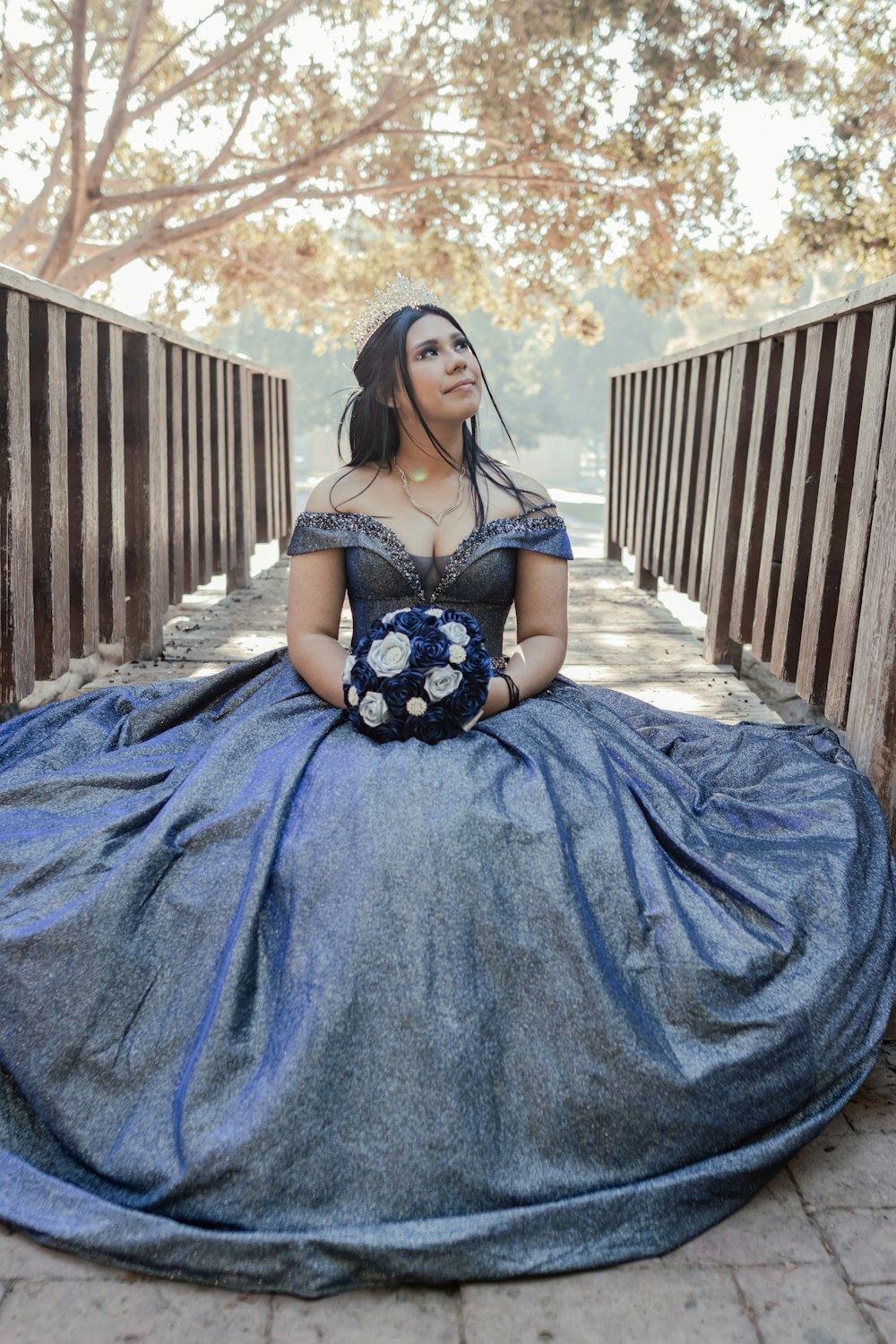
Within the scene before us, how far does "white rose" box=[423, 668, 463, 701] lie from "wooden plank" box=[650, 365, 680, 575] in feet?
16.7

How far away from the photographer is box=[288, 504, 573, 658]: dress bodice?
9.62 ft

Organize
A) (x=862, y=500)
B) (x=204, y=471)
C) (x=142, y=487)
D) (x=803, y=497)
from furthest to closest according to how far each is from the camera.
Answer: (x=204, y=471)
(x=142, y=487)
(x=803, y=497)
(x=862, y=500)

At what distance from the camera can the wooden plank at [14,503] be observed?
384cm

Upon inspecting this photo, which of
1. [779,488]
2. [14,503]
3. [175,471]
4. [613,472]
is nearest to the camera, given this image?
[14,503]

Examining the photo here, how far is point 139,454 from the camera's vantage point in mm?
5414

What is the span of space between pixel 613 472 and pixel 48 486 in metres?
6.17

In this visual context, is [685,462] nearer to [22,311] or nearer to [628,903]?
[22,311]

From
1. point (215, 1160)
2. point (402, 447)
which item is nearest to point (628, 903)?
point (215, 1160)

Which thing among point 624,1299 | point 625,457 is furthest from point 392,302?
point 625,457

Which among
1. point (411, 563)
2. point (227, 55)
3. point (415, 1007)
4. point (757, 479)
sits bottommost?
point (415, 1007)

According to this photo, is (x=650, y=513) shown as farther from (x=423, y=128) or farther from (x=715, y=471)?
(x=423, y=128)

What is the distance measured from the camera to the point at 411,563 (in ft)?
9.61

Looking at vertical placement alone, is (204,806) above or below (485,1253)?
above

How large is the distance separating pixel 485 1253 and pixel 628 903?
2.15ft
